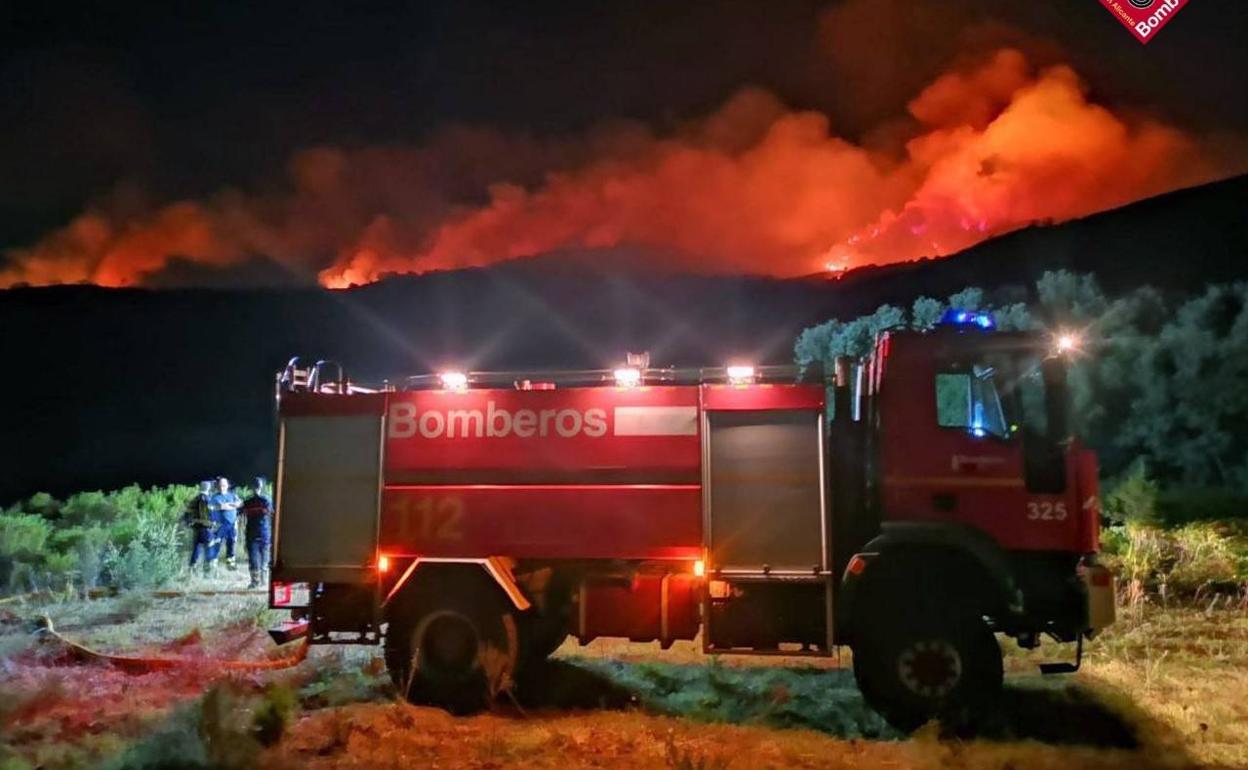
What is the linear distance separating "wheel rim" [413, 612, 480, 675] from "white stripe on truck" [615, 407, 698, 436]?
2004 mm

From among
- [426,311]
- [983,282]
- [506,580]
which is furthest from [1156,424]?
[426,311]

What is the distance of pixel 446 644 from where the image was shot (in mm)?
7605

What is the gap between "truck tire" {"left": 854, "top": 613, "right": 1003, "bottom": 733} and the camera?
6.79 metres

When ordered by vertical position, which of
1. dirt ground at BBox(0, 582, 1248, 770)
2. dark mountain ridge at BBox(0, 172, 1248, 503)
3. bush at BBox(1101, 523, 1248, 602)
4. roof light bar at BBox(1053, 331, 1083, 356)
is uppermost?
dark mountain ridge at BBox(0, 172, 1248, 503)

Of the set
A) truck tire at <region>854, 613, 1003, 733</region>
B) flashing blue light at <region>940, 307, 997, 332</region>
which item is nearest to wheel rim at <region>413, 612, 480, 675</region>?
truck tire at <region>854, 613, 1003, 733</region>

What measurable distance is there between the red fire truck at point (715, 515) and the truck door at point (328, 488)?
0.06 feet

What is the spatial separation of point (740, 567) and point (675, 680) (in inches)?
67.6

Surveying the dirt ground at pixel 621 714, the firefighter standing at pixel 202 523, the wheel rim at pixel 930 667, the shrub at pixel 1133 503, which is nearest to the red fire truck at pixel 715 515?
the wheel rim at pixel 930 667

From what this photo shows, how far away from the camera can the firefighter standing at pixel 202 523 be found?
47.5ft

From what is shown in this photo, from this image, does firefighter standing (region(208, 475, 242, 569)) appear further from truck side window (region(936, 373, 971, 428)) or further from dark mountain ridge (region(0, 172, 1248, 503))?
dark mountain ridge (region(0, 172, 1248, 503))

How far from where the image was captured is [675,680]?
8.36m

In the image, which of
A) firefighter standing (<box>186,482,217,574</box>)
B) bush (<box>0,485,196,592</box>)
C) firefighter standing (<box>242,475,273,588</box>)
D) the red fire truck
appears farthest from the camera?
firefighter standing (<box>186,482,217,574</box>)

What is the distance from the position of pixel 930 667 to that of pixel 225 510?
11.6 metres

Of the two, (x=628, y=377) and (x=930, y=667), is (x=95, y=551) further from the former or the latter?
(x=930, y=667)
